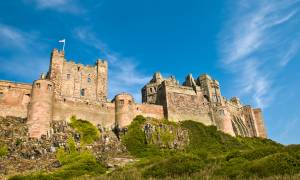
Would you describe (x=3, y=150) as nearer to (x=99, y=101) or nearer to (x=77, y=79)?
(x=99, y=101)

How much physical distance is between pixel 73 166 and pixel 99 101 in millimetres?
18834

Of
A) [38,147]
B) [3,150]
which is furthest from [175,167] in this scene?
[3,150]

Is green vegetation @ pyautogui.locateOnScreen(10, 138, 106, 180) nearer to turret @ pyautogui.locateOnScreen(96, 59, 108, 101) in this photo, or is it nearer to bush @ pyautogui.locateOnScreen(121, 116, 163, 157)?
bush @ pyautogui.locateOnScreen(121, 116, 163, 157)

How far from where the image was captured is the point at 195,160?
39562mm

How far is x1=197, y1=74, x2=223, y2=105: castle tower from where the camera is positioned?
7056 centimetres

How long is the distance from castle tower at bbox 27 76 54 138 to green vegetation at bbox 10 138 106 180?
422cm

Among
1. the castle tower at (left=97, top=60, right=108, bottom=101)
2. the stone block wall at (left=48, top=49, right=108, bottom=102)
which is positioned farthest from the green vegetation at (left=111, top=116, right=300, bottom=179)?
the stone block wall at (left=48, top=49, right=108, bottom=102)

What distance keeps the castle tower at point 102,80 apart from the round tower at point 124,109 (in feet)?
16.0

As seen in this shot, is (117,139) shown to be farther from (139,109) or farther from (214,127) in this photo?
(214,127)

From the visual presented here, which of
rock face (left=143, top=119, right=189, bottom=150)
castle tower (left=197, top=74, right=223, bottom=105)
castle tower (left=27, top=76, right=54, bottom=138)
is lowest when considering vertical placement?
rock face (left=143, top=119, right=189, bottom=150)

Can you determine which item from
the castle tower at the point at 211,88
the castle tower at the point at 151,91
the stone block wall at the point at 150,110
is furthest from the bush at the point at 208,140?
the castle tower at the point at 151,91

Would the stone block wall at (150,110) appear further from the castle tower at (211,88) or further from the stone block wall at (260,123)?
the stone block wall at (260,123)

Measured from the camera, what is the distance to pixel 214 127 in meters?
66.1

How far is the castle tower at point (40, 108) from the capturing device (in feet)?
162
